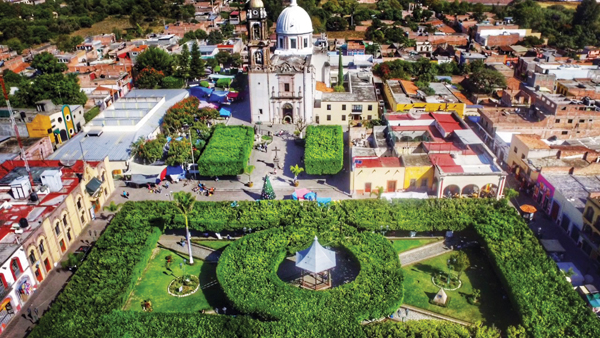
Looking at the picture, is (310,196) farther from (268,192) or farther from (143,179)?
(143,179)

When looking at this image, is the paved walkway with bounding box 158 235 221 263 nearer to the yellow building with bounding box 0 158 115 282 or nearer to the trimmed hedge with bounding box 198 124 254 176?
the yellow building with bounding box 0 158 115 282

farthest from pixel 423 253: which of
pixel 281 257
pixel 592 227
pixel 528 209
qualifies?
pixel 592 227

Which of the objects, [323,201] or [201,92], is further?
[201,92]

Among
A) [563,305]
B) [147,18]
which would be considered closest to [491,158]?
[563,305]

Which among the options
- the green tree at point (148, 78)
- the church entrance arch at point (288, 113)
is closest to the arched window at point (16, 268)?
the church entrance arch at point (288, 113)

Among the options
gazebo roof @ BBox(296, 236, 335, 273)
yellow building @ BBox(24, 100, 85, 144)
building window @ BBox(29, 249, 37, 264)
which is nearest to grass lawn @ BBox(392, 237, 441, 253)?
gazebo roof @ BBox(296, 236, 335, 273)

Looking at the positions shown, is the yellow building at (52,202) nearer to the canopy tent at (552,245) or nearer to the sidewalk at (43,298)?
the sidewalk at (43,298)
